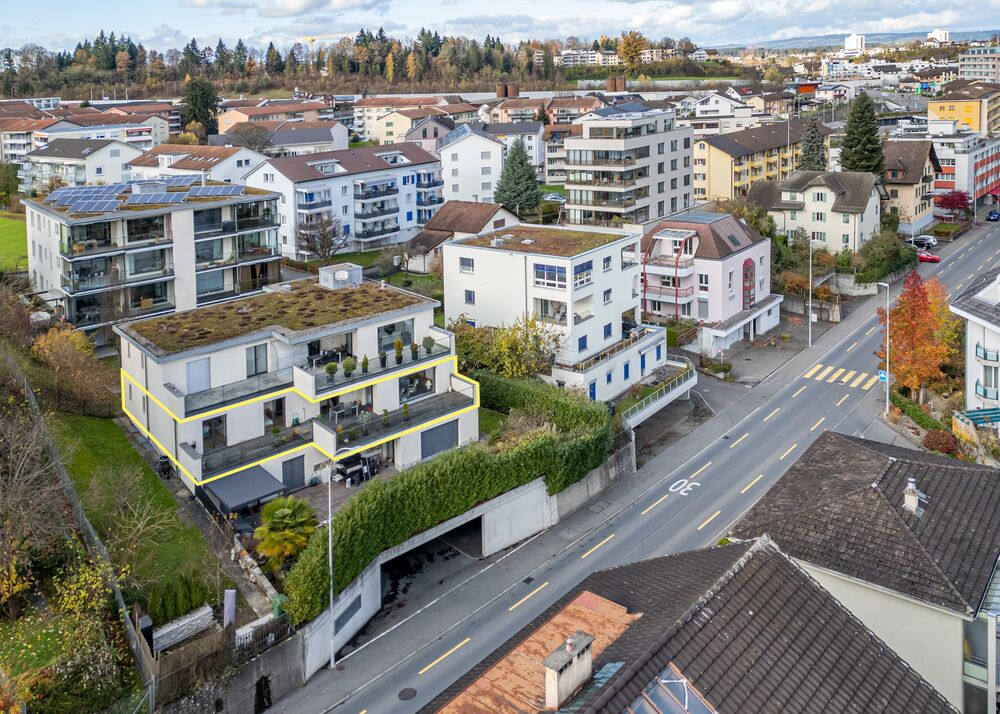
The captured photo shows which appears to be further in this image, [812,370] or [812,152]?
[812,152]

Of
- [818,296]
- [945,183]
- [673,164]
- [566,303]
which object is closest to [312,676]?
[566,303]

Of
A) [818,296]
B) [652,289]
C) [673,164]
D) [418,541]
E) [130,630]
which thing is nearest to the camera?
[130,630]

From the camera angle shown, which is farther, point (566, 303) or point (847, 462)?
point (566, 303)

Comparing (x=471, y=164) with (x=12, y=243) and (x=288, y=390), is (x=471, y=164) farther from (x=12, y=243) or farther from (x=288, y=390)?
(x=288, y=390)

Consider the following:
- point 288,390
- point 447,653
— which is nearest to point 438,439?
point 288,390

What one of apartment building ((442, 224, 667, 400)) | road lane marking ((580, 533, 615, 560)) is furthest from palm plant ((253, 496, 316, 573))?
apartment building ((442, 224, 667, 400))

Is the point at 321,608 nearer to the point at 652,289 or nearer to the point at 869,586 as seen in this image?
the point at 869,586

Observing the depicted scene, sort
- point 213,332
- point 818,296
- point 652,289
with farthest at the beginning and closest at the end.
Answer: point 818,296 < point 652,289 < point 213,332

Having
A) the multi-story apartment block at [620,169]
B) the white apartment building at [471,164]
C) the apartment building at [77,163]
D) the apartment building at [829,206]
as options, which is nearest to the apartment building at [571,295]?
the multi-story apartment block at [620,169]
